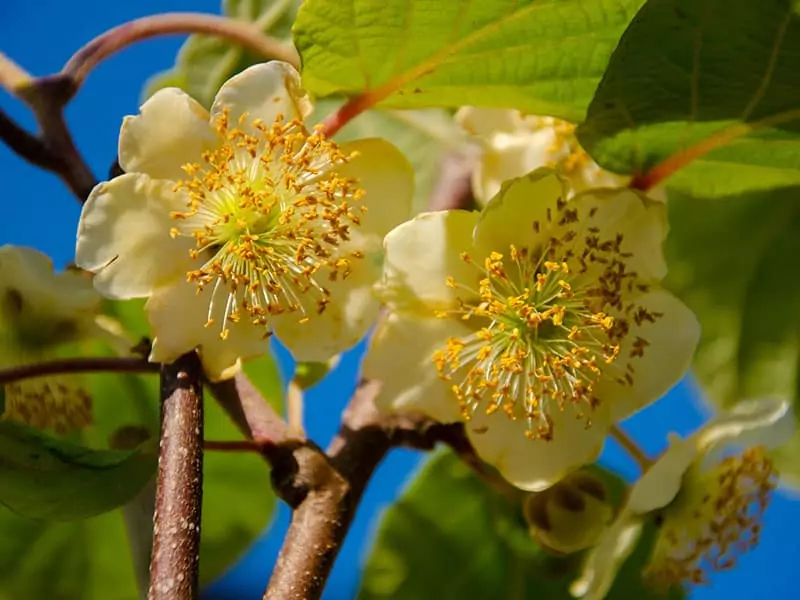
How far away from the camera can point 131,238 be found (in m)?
0.50

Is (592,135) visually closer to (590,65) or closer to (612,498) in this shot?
(590,65)

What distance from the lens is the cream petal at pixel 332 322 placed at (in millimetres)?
537

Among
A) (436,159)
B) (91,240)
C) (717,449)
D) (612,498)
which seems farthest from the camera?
(436,159)

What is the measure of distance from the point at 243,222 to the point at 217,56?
0.43 m

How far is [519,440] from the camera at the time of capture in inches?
21.5

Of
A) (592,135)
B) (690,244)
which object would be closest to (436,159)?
(690,244)

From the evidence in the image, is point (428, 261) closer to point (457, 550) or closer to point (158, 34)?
point (158, 34)

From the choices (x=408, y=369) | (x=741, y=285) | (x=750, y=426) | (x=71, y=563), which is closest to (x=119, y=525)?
(x=71, y=563)

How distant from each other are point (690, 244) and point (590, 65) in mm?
522

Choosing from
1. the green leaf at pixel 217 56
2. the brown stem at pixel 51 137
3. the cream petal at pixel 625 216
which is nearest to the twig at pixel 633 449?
the cream petal at pixel 625 216

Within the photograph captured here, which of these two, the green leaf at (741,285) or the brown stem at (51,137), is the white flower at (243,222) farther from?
the green leaf at (741,285)

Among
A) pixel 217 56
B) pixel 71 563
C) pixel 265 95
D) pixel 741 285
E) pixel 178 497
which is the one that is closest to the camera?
pixel 178 497

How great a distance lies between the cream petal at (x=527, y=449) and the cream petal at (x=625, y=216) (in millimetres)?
99

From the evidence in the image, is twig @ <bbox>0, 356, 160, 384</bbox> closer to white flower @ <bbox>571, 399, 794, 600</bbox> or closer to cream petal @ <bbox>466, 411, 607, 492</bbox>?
cream petal @ <bbox>466, 411, 607, 492</bbox>
